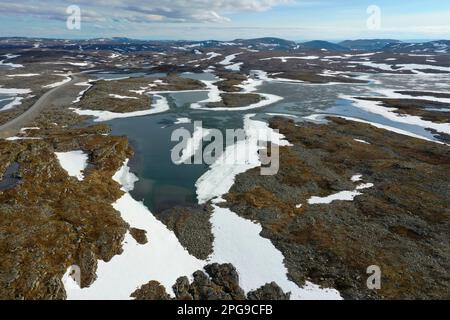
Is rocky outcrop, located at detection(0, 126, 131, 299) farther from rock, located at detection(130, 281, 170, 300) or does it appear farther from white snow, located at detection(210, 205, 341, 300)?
white snow, located at detection(210, 205, 341, 300)

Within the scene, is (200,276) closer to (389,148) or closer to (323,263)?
(323,263)

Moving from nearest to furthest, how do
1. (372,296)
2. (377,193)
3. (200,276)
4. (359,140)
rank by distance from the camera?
(372,296) → (200,276) → (377,193) → (359,140)

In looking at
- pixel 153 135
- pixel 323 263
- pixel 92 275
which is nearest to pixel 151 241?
pixel 92 275

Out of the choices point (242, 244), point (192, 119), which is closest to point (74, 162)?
point (242, 244)

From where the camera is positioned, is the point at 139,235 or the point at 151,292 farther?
the point at 139,235

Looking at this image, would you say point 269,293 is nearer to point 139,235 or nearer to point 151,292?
point 151,292
